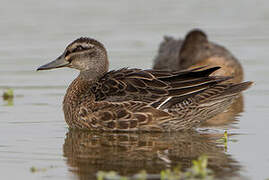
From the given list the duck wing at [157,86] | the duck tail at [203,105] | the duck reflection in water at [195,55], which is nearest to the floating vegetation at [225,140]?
the duck tail at [203,105]

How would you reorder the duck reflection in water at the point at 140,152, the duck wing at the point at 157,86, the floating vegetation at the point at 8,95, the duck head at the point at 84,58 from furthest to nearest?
the floating vegetation at the point at 8,95 < the duck head at the point at 84,58 < the duck wing at the point at 157,86 < the duck reflection in water at the point at 140,152

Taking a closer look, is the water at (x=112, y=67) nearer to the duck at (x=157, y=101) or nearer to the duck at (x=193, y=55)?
the duck at (x=157, y=101)

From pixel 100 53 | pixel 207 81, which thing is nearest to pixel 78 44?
pixel 100 53

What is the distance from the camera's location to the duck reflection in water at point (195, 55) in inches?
575

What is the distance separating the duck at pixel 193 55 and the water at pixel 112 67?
0.97 feet

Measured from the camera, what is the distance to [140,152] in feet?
27.5

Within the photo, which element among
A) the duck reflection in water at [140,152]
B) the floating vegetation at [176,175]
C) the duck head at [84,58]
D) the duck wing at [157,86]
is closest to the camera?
the floating vegetation at [176,175]

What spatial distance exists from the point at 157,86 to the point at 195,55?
646 cm

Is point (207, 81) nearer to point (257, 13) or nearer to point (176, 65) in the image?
point (176, 65)

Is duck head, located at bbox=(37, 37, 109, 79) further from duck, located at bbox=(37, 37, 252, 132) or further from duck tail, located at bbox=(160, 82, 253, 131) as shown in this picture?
duck tail, located at bbox=(160, 82, 253, 131)

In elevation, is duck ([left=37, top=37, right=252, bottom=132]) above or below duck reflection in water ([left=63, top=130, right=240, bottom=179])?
above

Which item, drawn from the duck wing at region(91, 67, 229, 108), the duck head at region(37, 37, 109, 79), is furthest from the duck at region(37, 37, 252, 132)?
the duck head at region(37, 37, 109, 79)

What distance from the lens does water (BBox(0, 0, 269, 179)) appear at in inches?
311

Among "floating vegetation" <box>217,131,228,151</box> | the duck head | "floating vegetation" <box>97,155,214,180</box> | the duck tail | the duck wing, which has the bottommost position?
"floating vegetation" <box>97,155,214,180</box>
